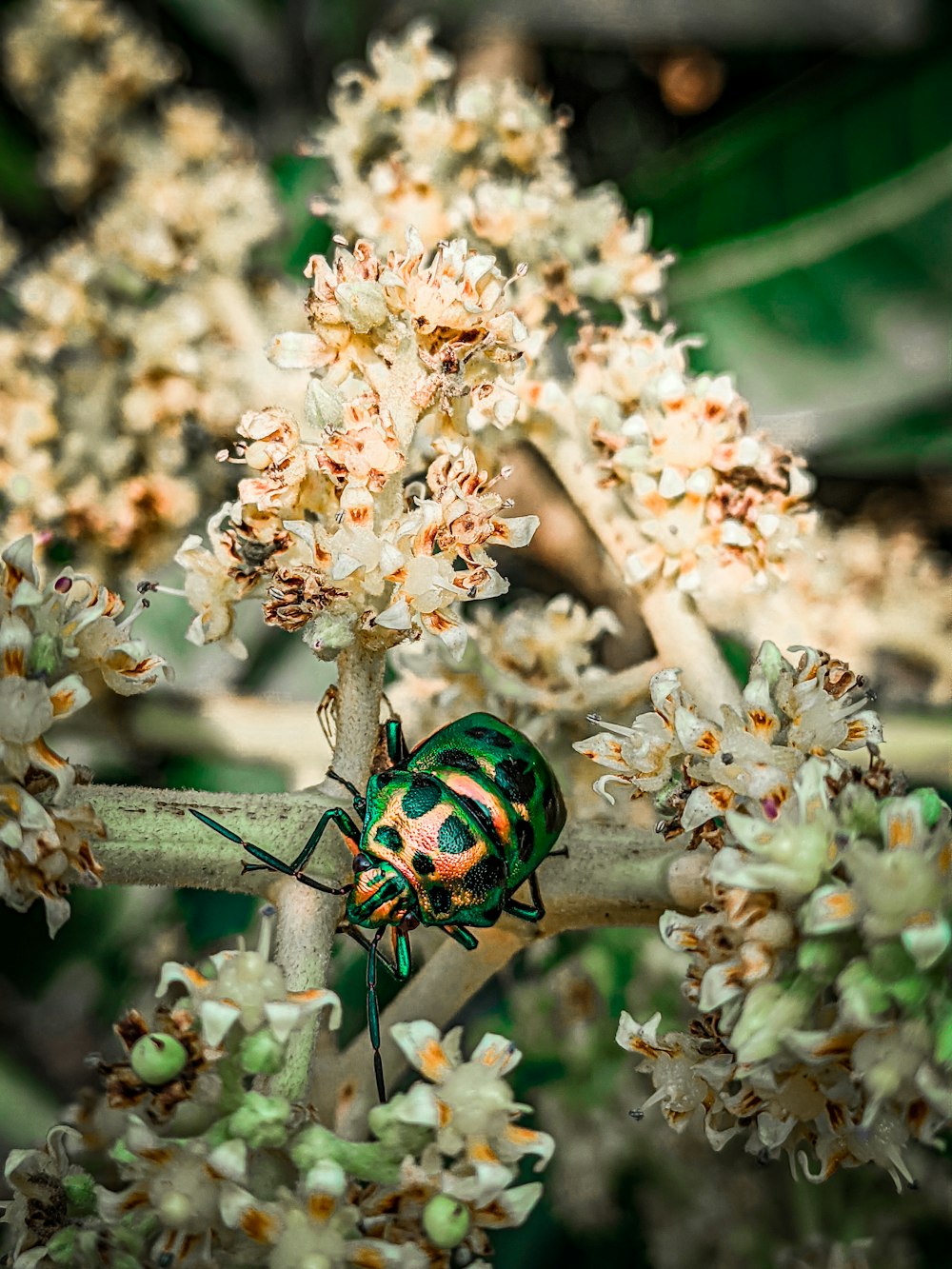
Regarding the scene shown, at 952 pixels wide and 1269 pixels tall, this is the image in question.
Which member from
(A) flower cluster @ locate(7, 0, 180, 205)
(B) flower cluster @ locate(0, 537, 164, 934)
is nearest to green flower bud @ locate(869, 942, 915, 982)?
(B) flower cluster @ locate(0, 537, 164, 934)

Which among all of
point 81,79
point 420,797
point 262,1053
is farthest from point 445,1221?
point 81,79

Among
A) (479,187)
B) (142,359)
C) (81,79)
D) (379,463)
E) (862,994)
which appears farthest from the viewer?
(81,79)

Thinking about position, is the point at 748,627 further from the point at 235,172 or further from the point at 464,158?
the point at 235,172

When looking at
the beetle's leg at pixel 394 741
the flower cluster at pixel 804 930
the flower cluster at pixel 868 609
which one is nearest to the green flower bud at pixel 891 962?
the flower cluster at pixel 804 930

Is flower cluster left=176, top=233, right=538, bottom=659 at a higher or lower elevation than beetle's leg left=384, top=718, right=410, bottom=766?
higher

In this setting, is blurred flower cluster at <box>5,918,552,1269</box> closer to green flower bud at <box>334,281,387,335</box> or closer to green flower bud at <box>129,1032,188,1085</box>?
green flower bud at <box>129,1032,188,1085</box>

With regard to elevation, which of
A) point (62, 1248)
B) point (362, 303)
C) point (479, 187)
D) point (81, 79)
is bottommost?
point (62, 1248)

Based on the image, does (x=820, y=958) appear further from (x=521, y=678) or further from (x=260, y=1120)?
(x=521, y=678)

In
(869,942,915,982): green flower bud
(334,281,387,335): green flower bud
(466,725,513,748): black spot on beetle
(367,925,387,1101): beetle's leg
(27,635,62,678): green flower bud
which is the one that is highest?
(334,281,387,335): green flower bud

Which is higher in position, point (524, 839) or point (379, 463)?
point (379, 463)
